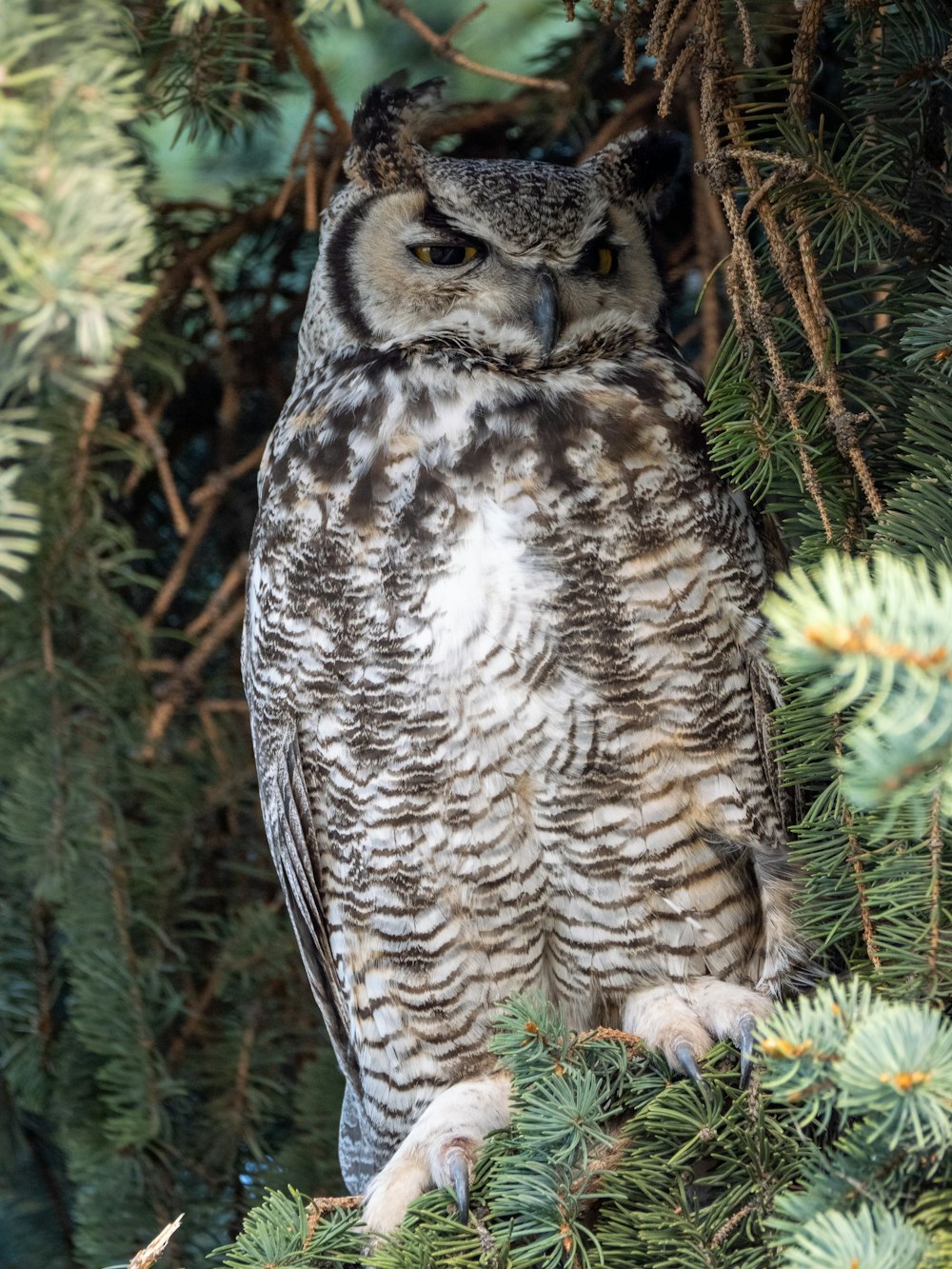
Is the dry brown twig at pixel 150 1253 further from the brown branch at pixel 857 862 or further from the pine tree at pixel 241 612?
the brown branch at pixel 857 862

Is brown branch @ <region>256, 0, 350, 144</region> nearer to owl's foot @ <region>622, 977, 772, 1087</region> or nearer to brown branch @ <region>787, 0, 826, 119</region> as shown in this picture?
brown branch @ <region>787, 0, 826, 119</region>

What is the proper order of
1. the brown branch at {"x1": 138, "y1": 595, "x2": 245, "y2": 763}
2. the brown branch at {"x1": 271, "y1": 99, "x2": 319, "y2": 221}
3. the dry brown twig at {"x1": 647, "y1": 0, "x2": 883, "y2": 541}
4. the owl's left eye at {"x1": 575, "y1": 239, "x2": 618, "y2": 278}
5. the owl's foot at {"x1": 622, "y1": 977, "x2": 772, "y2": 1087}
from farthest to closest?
the brown branch at {"x1": 138, "y1": 595, "x2": 245, "y2": 763} → the brown branch at {"x1": 271, "y1": 99, "x2": 319, "y2": 221} → the owl's left eye at {"x1": 575, "y1": 239, "x2": 618, "y2": 278} → the owl's foot at {"x1": 622, "y1": 977, "x2": 772, "y2": 1087} → the dry brown twig at {"x1": 647, "y1": 0, "x2": 883, "y2": 541}

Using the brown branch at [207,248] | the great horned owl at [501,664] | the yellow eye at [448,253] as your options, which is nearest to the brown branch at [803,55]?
the great horned owl at [501,664]

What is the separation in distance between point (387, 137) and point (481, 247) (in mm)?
210

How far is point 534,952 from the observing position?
1404 mm

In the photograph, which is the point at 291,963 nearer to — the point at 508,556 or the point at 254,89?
the point at 508,556

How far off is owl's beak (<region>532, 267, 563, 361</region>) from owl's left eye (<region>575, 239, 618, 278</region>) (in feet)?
0.30

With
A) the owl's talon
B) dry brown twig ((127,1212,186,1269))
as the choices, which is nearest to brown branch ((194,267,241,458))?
the owl's talon

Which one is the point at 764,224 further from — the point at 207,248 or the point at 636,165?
the point at 207,248

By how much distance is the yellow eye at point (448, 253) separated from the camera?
149cm

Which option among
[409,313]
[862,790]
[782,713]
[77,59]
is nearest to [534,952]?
[782,713]

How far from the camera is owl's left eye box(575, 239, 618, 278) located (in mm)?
1515

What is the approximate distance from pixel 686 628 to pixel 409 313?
21.1 inches

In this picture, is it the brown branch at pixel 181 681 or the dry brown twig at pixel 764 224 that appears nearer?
the dry brown twig at pixel 764 224
